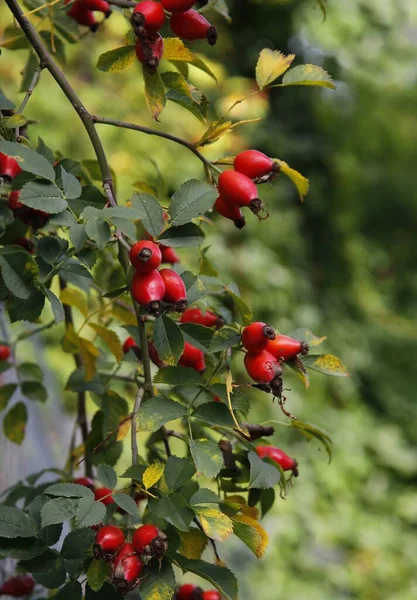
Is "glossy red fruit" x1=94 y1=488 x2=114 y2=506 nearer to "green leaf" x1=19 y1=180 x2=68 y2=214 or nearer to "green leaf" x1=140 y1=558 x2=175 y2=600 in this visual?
"green leaf" x1=140 y1=558 x2=175 y2=600

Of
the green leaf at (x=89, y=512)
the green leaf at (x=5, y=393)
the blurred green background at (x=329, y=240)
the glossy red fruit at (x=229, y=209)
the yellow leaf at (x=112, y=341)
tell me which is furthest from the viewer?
the blurred green background at (x=329, y=240)

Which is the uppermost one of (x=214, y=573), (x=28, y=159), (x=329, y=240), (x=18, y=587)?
(x=28, y=159)

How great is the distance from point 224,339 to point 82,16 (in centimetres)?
40

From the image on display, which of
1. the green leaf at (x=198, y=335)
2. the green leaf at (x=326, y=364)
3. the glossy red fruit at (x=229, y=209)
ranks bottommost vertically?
the green leaf at (x=326, y=364)

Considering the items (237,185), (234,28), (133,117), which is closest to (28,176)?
(237,185)

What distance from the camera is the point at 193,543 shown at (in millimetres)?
554

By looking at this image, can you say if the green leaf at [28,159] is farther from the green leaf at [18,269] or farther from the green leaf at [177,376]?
the green leaf at [177,376]

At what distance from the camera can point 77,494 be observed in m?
0.48

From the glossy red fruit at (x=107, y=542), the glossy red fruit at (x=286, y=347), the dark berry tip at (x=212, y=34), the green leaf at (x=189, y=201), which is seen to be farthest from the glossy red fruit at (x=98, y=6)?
the glossy red fruit at (x=107, y=542)

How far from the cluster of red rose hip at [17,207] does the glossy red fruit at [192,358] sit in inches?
5.9

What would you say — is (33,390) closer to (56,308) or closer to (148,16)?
(56,308)

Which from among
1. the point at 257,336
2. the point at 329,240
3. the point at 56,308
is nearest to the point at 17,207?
the point at 56,308

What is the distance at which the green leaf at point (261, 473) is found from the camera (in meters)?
0.55

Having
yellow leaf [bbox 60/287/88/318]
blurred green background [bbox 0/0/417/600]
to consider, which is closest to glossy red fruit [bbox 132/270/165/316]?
yellow leaf [bbox 60/287/88/318]
